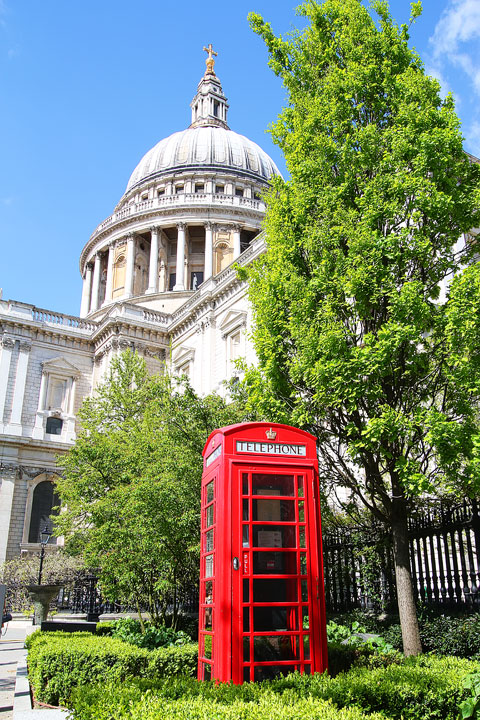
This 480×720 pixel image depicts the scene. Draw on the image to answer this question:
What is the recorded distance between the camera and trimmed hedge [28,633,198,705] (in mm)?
8102

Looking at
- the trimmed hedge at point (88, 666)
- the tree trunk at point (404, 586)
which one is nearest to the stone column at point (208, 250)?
the tree trunk at point (404, 586)

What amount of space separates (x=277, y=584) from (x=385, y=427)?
335 centimetres

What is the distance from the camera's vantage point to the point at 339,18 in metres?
12.0

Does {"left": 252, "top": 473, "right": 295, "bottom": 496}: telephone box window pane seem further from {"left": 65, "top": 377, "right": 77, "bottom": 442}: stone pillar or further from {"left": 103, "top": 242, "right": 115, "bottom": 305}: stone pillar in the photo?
{"left": 103, "top": 242, "right": 115, "bottom": 305}: stone pillar

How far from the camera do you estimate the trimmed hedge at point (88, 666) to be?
8.10 m

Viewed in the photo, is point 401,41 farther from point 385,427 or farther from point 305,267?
point 385,427

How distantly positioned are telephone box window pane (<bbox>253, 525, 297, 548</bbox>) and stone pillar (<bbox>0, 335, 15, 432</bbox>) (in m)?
33.2

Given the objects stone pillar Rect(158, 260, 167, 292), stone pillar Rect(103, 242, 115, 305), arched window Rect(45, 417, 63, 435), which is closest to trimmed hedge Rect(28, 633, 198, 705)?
arched window Rect(45, 417, 63, 435)

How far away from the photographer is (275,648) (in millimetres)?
6555

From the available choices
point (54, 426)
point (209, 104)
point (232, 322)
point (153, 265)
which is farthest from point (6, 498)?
point (209, 104)

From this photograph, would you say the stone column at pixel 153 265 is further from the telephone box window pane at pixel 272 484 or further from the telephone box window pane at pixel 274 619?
the telephone box window pane at pixel 274 619

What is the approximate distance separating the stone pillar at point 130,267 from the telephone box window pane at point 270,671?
47066 mm

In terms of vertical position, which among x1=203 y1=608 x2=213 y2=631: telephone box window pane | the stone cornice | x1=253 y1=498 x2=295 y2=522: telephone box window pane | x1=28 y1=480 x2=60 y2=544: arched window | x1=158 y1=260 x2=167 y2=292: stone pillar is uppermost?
the stone cornice

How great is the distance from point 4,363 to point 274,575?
3451 cm
